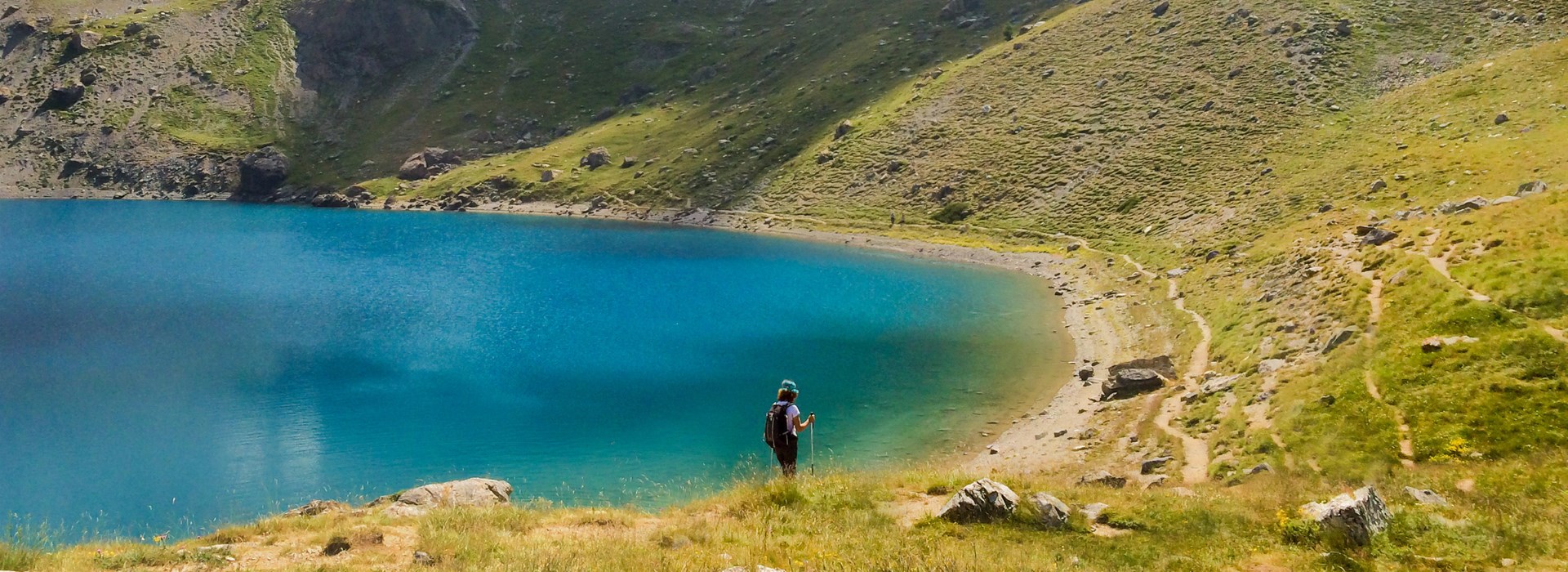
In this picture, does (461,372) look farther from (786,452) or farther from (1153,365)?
(1153,365)

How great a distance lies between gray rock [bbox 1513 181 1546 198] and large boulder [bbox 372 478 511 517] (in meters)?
37.1

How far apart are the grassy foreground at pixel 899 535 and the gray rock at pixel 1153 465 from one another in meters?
6.91

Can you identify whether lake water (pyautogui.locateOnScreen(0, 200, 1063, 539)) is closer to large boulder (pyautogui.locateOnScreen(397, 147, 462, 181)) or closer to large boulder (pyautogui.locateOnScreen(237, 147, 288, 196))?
large boulder (pyautogui.locateOnScreen(397, 147, 462, 181))

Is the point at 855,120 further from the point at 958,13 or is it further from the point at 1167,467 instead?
the point at 1167,467

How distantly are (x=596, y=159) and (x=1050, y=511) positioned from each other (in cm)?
11914

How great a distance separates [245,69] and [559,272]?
416 ft

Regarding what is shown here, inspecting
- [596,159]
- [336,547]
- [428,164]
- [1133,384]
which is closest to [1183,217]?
[1133,384]

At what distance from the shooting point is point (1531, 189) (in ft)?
110

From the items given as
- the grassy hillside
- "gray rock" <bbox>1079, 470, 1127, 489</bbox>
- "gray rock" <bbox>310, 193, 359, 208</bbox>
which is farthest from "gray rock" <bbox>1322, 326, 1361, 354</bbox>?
"gray rock" <bbox>310, 193, 359, 208</bbox>

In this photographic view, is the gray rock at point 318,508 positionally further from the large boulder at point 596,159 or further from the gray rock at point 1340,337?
the large boulder at point 596,159

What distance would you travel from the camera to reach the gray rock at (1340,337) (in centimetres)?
2538

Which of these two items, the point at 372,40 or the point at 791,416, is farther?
the point at 372,40

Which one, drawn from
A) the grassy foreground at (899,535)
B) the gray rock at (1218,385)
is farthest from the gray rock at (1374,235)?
the grassy foreground at (899,535)

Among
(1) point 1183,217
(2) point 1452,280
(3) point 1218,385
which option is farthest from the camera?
(1) point 1183,217
